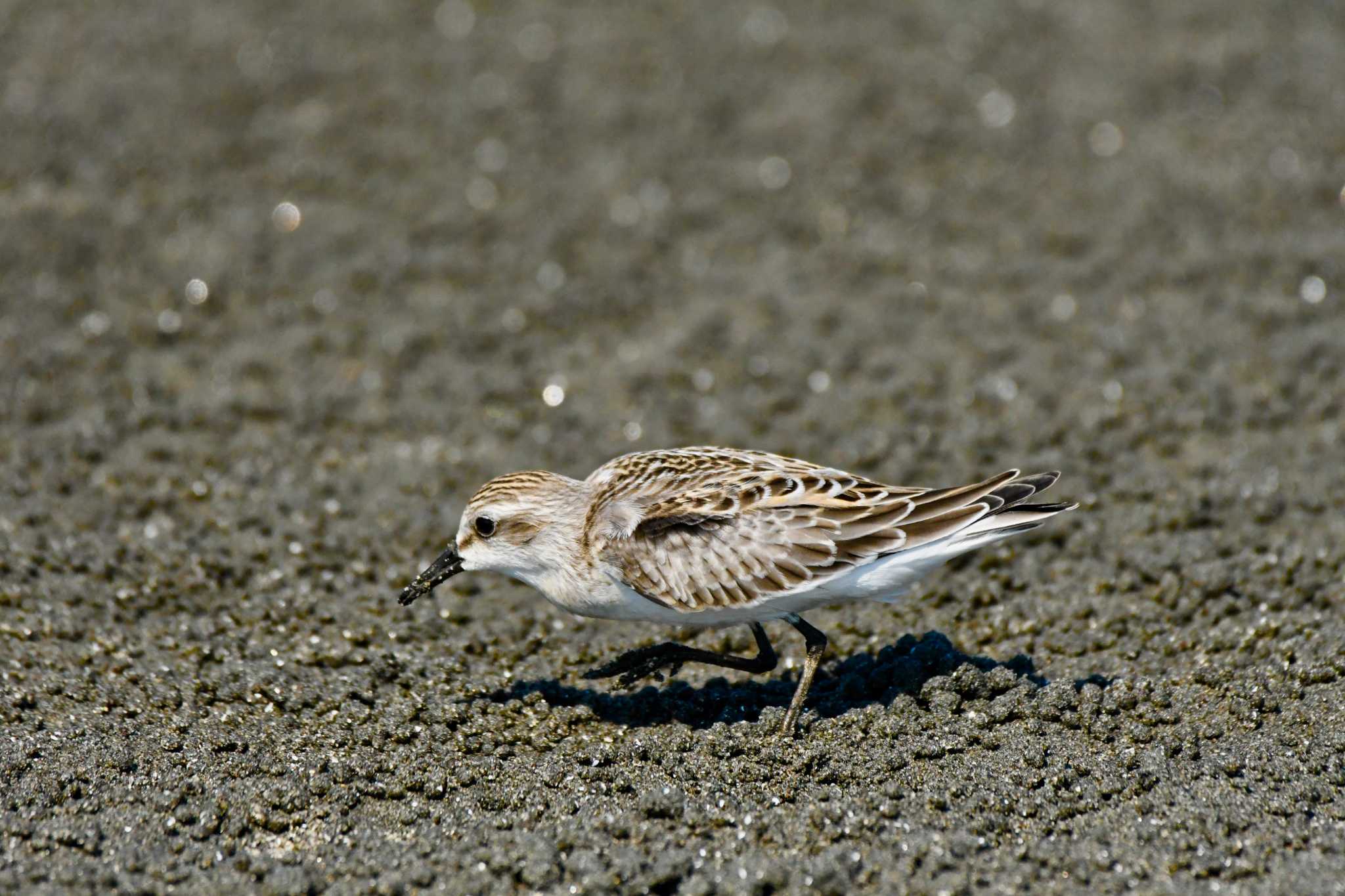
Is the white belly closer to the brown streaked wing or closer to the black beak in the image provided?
the brown streaked wing

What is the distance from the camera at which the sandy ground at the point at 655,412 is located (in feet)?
18.0

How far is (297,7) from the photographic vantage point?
43.7ft

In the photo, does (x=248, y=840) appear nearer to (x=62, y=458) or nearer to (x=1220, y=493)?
(x=62, y=458)

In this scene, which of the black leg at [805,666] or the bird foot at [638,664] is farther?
the bird foot at [638,664]

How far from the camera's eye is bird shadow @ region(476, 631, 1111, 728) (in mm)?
6312

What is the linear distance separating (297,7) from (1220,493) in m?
10.1

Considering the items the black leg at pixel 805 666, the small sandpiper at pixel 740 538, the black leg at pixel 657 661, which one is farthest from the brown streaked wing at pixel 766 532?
the black leg at pixel 657 661

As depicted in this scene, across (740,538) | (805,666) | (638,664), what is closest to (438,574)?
(638,664)

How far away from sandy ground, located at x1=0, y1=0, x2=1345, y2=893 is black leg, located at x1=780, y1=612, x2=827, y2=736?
0.13m

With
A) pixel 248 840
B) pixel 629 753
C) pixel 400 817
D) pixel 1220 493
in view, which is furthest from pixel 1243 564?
pixel 248 840

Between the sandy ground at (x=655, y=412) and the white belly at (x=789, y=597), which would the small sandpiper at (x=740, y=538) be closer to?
the white belly at (x=789, y=597)

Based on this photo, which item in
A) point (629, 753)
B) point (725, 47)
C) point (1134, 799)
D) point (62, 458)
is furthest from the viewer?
point (725, 47)

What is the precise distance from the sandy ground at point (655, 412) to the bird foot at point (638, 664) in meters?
0.17

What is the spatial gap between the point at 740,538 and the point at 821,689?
1.05 meters
